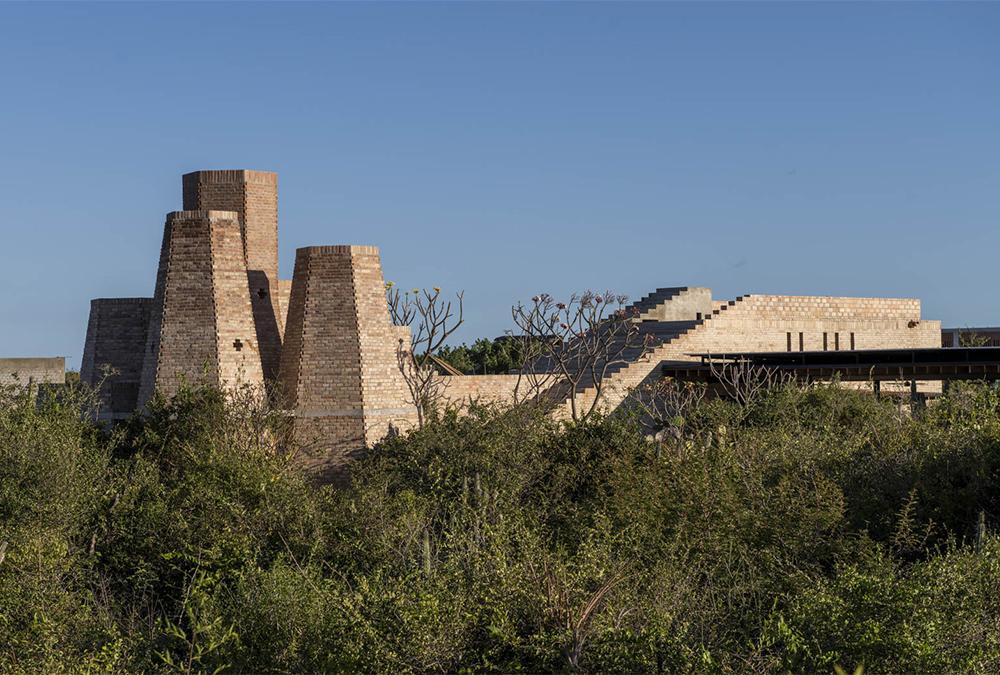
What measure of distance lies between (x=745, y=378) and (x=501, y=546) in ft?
76.6

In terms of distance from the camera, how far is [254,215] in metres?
26.0

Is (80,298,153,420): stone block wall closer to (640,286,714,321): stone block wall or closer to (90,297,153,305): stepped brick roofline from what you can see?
(90,297,153,305): stepped brick roofline

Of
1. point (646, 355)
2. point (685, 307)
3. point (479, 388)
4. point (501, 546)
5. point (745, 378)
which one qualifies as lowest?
point (501, 546)

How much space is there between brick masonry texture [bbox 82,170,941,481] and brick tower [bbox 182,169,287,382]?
2 centimetres

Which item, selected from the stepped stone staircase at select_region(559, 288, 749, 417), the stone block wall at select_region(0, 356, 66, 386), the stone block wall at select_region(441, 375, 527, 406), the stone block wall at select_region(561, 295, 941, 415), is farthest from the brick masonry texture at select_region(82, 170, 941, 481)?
the stone block wall at select_region(561, 295, 941, 415)

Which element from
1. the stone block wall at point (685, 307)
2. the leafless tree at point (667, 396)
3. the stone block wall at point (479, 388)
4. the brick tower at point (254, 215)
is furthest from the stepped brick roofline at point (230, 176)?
the stone block wall at point (685, 307)

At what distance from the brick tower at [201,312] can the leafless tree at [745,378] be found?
14246 millimetres

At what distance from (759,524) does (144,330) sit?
14.5m

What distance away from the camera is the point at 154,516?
19.8 metres

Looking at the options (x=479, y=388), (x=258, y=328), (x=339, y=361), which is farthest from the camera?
(x=479, y=388)

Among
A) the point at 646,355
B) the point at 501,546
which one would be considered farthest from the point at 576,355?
the point at 501,546

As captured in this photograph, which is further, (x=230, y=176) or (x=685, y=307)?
(x=685, y=307)

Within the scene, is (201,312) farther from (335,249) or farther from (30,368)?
(30,368)

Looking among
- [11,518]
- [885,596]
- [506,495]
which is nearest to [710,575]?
[885,596]
